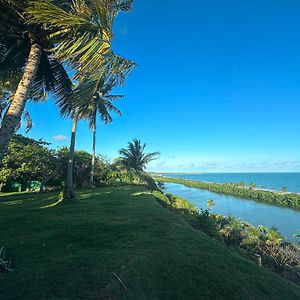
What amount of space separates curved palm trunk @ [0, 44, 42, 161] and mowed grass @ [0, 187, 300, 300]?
194 centimetres

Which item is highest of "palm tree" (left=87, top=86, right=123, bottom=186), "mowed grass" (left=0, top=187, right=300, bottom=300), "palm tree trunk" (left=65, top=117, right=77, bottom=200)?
"palm tree" (left=87, top=86, right=123, bottom=186)

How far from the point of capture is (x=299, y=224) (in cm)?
2808

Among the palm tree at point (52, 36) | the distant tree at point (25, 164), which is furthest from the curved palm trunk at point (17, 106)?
the distant tree at point (25, 164)

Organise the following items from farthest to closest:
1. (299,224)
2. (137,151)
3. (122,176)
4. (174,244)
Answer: (137,151), (299,224), (122,176), (174,244)

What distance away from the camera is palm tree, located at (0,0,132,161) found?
3.24 meters

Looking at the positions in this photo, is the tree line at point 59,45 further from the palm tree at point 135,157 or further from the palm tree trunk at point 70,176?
the palm tree at point 135,157

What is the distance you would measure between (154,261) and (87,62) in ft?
11.6

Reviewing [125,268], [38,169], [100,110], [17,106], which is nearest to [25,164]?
[38,169]

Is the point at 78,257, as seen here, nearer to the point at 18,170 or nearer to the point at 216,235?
the point at 216,235

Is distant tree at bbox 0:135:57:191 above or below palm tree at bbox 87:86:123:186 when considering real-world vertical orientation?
below

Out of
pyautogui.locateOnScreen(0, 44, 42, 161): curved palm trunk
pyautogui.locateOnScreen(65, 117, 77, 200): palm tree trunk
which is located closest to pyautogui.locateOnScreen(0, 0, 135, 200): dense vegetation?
pyautogui.locateOnScreen(0, 44, 42, 161): curved palm trunk

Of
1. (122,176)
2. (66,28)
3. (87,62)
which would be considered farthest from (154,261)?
(122,176)

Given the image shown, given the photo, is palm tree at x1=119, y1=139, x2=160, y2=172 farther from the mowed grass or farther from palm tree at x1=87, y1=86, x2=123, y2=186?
the mowed grass

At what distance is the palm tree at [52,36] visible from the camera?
10.6ft
